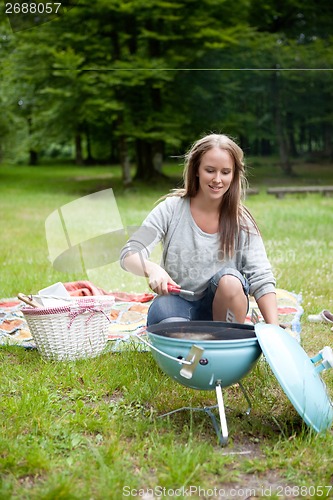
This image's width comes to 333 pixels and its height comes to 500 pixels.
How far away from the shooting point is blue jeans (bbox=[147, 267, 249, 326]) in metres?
1.94

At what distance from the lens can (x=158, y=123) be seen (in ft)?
32.1

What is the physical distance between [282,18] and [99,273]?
10.3m

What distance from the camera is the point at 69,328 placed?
7.03 feet

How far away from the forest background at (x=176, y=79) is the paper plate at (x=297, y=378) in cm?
835

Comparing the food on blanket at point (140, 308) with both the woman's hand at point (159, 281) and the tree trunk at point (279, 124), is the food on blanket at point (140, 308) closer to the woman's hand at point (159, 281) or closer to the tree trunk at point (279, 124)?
the woman's hand at point (159, 281)

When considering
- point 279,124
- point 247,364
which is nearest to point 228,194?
point 247,364

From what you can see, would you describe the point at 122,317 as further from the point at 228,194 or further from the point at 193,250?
the point at 228,194

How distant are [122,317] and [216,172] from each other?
3.40ft

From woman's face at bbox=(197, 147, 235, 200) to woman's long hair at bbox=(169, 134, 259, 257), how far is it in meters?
0.02

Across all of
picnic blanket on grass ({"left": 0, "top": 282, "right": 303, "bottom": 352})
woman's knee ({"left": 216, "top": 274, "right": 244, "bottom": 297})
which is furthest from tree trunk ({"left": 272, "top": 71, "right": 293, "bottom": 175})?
woman's knee ({"left": 216, "top": 274, "right": 244, "bottom": 297})

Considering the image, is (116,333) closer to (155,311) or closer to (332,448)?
(155,311)

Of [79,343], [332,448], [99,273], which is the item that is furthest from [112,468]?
[99,273]

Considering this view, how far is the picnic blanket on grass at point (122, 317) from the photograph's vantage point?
238 cm

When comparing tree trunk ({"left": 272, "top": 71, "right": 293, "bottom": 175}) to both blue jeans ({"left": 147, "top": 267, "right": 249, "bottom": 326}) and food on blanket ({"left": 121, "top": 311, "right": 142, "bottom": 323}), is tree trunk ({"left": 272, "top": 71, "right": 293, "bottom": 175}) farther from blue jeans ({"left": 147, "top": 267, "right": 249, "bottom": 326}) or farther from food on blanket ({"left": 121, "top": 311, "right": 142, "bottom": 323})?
blue jeans ({"left": 147, "top": 267, "right": 249, "bottom": 326})
